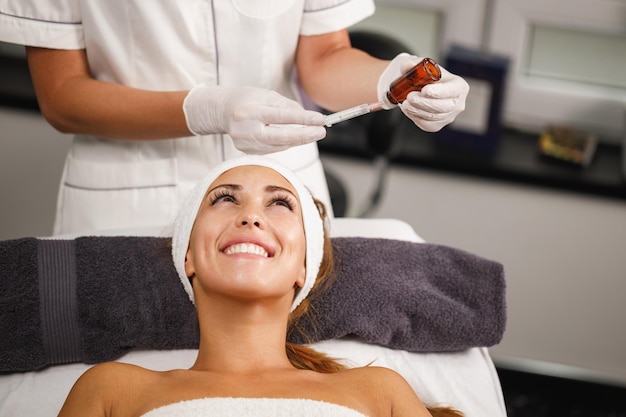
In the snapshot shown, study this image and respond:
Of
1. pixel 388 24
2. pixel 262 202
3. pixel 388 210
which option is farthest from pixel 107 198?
pixel 388 24

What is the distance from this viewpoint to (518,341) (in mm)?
2920

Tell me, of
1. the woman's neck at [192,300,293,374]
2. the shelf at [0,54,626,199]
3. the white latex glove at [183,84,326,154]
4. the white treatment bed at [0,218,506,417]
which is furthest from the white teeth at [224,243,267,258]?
the shelf at [0,54,626,199]

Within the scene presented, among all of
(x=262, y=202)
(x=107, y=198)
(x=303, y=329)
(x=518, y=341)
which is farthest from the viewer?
(x=518, y=341)

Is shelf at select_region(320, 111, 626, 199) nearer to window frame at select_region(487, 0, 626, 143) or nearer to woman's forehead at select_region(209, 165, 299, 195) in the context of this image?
window frame at select_region(487, 0, 626, 143)

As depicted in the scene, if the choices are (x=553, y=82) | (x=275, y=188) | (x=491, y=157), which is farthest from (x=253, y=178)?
(x=553, y=82)

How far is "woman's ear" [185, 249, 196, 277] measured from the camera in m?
1.53

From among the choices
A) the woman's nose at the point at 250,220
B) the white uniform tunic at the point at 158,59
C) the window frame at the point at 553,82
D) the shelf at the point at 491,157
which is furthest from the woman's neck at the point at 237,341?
the window frame at the point at 553,82

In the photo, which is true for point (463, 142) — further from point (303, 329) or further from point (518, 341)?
point (303, 329)

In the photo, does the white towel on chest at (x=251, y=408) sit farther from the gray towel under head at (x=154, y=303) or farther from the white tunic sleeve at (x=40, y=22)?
the white tunic sleeve at (x=40, y=22)

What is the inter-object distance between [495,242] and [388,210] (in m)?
0.37

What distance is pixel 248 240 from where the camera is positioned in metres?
1.46

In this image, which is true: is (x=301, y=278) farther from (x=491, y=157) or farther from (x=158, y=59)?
(x=491, y=157)

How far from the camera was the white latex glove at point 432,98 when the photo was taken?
152 centimetres

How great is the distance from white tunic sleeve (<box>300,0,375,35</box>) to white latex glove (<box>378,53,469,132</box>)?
0.82 feet
